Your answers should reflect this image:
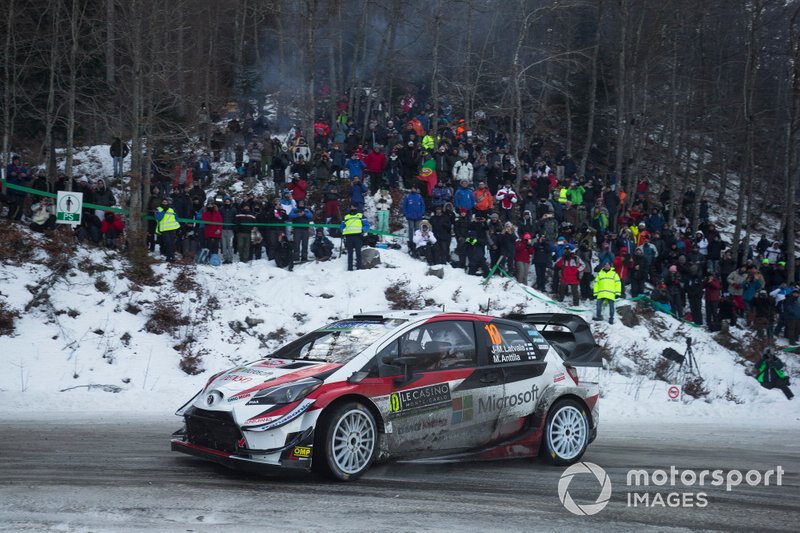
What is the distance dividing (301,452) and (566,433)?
3436 millimetres

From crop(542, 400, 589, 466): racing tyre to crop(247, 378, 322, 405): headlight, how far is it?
3002mm

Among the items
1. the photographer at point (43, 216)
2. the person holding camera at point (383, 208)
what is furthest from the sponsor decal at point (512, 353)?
the person holding camera at point (383, 208)

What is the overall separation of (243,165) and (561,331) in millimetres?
19537

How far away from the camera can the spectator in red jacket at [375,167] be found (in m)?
25.6

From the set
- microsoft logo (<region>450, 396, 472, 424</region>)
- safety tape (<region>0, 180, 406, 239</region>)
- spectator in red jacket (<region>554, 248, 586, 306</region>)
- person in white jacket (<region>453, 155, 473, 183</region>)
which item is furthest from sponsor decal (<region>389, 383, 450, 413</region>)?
person in white jacket (<region>453, 155, 473, 183</region>)

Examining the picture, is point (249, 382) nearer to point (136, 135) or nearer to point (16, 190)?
point (136, 135)

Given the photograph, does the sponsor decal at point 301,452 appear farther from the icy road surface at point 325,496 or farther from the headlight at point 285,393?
the headlight at point 285,393

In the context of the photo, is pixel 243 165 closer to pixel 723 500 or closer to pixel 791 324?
pixel 791 324

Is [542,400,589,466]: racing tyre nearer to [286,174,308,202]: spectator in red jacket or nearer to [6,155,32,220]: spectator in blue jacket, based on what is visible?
[286,174,308,202]: spectator in red jacket

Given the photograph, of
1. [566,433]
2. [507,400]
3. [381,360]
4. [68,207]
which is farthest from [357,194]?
[381,360]

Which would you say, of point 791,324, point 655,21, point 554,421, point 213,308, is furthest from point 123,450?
point 655,21

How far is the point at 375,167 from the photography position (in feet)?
84.0

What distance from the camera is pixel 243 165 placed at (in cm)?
2817

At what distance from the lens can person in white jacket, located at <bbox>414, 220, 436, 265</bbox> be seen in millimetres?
21811
